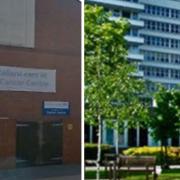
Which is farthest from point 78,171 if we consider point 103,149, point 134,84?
point 103,149

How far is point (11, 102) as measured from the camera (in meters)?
6.62

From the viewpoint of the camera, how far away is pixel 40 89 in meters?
6.81

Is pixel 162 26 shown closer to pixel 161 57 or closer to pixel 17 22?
pixel 161 57

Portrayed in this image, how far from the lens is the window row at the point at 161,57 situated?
86.9 m

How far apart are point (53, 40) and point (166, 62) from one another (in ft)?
274

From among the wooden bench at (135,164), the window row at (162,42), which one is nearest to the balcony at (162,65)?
the window row at (162,42)

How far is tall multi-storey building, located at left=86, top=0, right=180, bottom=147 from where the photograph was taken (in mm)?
82000

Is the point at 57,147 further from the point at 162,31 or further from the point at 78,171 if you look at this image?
the point at 162,31

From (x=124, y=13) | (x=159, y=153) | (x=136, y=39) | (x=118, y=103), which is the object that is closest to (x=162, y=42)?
(x=136, y=39)

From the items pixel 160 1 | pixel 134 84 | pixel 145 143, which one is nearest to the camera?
pixel 134 84

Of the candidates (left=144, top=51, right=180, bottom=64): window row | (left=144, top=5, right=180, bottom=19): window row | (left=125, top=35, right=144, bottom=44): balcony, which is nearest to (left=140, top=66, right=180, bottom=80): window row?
(left=144, top=51, right=180, bottom=64): window row

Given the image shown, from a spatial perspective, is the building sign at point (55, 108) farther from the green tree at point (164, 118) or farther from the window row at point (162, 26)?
the window row at point (162, 26)

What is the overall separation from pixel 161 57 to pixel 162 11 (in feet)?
22.1

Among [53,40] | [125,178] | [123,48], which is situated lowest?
[125,178]
